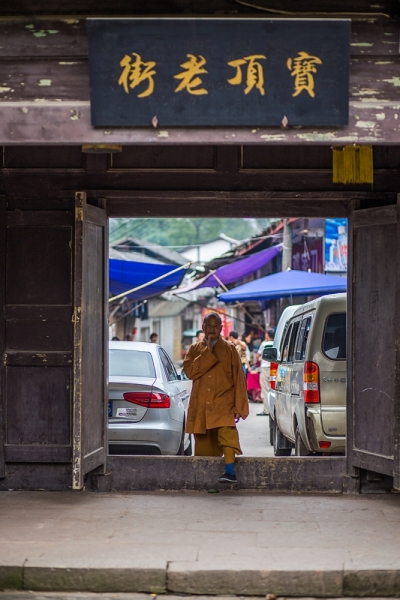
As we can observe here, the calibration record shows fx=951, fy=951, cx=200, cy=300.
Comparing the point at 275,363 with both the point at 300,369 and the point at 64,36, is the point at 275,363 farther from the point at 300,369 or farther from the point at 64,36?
the point at 64,36

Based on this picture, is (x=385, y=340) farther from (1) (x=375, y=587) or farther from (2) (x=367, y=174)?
(1) (x=375, y=587)

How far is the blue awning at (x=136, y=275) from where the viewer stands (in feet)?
66.8

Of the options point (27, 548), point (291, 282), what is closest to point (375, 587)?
point (27, 548)

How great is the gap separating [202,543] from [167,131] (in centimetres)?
310

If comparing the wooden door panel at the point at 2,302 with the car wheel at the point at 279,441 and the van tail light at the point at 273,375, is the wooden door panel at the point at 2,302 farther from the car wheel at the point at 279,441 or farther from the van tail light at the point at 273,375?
the van tail light at the point at 273,375

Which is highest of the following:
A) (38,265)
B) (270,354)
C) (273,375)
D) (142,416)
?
→ (38,265)

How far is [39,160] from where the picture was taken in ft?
30.5

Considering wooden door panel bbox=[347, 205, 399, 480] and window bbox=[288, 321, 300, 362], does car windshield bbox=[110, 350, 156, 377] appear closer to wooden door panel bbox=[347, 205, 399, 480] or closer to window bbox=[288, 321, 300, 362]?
window bbox=[288, 321, 300, 362]

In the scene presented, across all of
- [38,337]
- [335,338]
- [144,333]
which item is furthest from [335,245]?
[144,333]

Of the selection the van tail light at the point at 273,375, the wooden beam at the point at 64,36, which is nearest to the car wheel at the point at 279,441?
the van tail light at the point at 273,375

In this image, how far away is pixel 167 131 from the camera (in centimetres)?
675

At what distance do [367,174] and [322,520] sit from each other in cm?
307

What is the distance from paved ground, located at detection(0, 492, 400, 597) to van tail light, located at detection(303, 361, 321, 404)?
171 centimetres

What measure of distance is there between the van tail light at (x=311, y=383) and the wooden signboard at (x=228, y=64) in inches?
177
